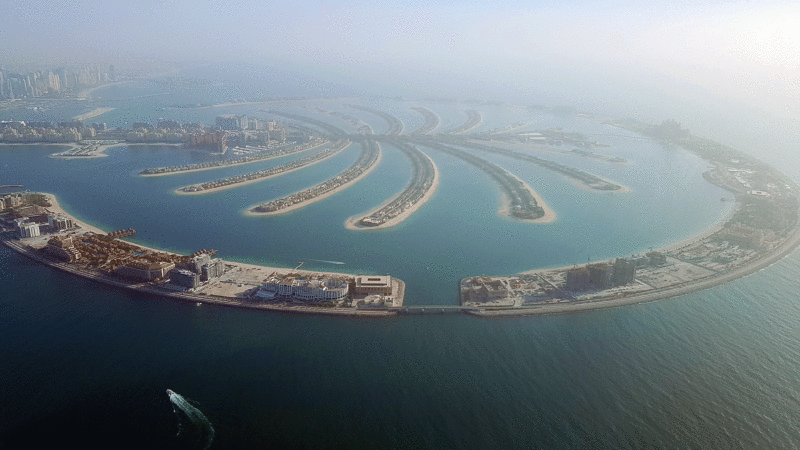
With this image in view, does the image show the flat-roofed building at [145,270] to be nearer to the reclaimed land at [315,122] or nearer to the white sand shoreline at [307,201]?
the white sand shoreline at [307,201]

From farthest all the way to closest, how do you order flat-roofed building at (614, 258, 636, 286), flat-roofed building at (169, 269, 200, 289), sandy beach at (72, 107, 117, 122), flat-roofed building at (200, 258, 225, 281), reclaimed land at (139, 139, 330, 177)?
sandy beach at (72, 107, 117, 122) < reclaimed land at (139, 139, 330, 177) < flat-roofed building at (614, 258, 636, 286) < flat-roofed building at (200, 258, 225, 281) < flat-roofed building at (169, 269, 200, 289)

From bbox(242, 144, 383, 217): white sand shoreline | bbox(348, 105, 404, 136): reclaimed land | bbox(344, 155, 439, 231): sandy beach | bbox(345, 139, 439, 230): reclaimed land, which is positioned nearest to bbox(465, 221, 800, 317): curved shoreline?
bbox(344, 155, 439, 231): sandy beach

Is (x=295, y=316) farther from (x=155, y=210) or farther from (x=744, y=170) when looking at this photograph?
(x=744, y=170)

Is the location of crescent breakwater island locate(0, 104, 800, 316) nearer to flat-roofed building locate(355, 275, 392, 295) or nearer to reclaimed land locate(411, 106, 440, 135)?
flat-roofed building locate(355, 275, 392, 295)

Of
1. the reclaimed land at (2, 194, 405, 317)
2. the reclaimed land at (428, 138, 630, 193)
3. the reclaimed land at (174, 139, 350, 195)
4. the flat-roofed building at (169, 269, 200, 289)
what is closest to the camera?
the reclaimed land at (2, 194, 405, 317)

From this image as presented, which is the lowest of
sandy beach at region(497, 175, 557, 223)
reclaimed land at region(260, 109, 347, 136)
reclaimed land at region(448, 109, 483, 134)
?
sandy beach at region(497, 175, 557, 223)
